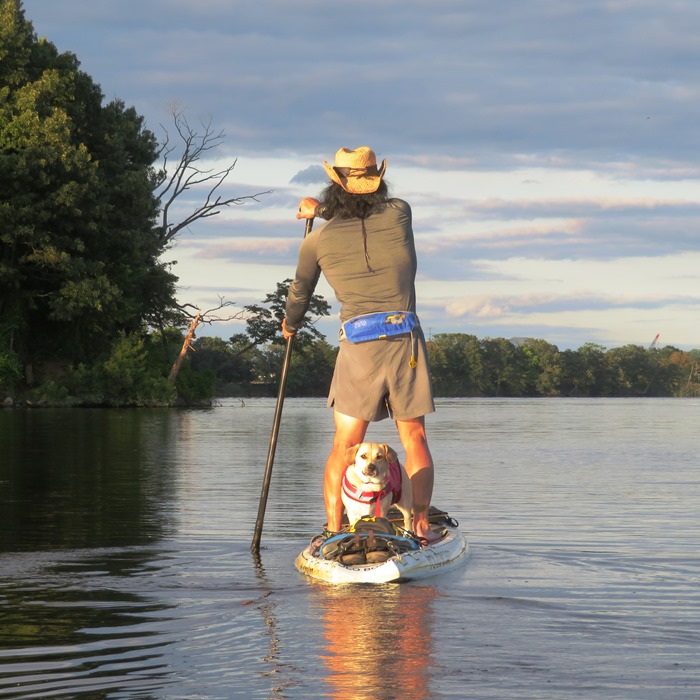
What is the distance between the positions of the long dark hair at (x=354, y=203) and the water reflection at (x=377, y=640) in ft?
7.51

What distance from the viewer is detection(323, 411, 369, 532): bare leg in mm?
7715

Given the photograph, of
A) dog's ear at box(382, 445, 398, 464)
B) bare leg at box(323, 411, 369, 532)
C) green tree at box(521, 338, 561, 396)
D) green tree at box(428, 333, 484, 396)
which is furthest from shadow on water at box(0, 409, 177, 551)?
green tree at box(521, 338, 561, 396)

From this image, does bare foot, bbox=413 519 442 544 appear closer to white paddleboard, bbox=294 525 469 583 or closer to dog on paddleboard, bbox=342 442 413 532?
white paddleboard, bbox=294 525 469 583

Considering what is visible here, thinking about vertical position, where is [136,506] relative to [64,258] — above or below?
below

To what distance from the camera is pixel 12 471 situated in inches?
596

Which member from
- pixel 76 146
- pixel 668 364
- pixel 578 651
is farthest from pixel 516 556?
pixel 668 364

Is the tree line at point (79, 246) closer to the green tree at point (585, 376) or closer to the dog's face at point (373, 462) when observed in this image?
the dog's face at point (373, 462)

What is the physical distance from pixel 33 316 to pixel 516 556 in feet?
152

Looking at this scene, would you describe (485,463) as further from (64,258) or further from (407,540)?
(64,258)

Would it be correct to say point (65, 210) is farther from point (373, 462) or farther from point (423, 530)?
point (373, 462)

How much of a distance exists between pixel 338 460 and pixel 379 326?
875 millimetres

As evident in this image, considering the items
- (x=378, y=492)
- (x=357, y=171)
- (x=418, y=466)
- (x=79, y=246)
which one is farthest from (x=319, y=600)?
(x=79, y=246)

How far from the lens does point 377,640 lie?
5246 millimetres

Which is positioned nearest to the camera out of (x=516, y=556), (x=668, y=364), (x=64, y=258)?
(x=516, y=556)
